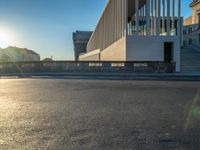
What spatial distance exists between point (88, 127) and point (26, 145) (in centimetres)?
164

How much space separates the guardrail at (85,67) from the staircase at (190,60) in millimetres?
5149

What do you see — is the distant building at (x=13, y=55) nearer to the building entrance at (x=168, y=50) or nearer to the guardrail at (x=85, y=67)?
the guardrail at (x=85, y=67)

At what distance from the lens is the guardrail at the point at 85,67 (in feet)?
98.3

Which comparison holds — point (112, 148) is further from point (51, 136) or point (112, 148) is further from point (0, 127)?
point (0, 127)

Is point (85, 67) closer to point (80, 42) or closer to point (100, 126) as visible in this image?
point (100, 126)

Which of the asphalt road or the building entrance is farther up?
the building entrance

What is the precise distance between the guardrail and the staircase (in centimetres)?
515

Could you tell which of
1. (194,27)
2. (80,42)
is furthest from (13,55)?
(194,27)

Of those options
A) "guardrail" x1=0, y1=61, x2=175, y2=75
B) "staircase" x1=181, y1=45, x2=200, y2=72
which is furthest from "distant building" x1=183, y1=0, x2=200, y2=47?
"guardrail" x1=0, y1=61, x2=175, y2=75

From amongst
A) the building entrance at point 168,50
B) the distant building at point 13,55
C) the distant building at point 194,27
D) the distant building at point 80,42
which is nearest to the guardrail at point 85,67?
the building entrance at point 168,50

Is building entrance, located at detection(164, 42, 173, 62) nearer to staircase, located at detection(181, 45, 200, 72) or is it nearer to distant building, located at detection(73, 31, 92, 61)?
staircase, located at detection(181, 45, 200, 72)

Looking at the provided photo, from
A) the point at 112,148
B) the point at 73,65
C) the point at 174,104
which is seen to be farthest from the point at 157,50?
the point at 112,148

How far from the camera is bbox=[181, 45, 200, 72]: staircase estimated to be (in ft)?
114

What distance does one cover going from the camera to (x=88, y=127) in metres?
6.24
